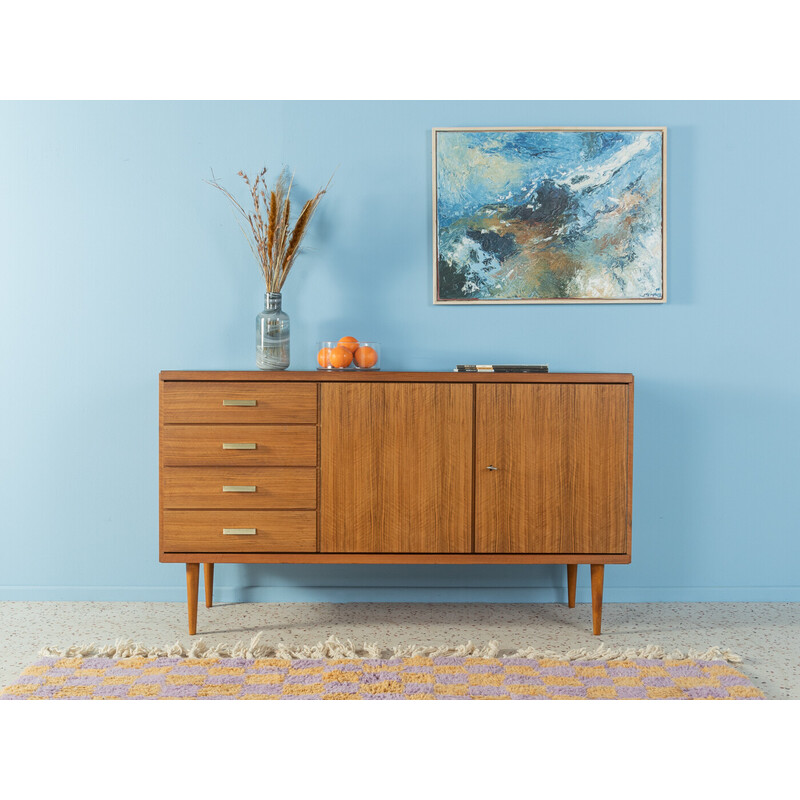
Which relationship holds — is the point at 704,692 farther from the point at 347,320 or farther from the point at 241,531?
the point at 347,320

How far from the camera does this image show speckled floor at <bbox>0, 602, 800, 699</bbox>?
279cm

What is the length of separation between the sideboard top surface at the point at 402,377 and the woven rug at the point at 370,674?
0.94 m

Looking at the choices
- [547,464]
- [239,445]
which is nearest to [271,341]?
[239,445]

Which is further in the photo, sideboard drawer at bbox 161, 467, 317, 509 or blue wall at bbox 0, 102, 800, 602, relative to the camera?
blue wall at bbox 0, 102, 800, 602

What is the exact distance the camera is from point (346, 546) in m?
2.83

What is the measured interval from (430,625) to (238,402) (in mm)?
1129

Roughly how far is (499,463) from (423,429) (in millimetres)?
305

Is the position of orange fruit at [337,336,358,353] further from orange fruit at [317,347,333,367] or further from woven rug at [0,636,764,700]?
woven rug at [0,636,764,700]

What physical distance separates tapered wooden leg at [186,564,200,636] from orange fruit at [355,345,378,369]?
0.99m

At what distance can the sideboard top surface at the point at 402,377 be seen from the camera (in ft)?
9.22

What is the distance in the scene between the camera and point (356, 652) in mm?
2695

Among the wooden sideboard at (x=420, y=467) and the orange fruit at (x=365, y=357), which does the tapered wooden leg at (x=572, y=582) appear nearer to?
the wooden sideboard at (x=420, y=467)

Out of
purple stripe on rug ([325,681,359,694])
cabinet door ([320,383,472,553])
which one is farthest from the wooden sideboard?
purple stripe on rug ([325,681,359,694])
